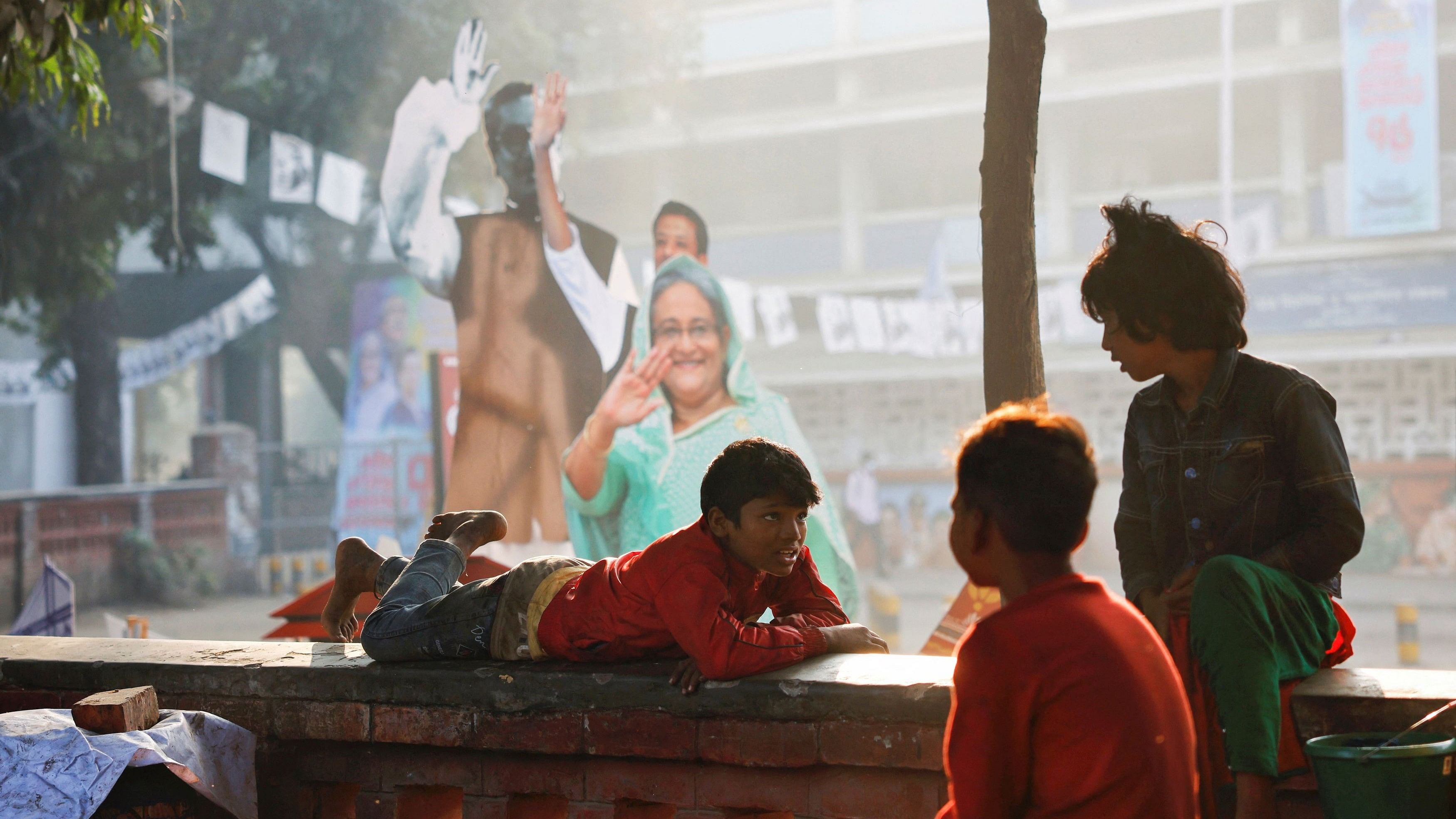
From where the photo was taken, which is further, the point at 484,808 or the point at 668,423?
the point at 668,423

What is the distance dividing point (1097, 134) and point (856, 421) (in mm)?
3327

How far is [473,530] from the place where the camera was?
10.7ft

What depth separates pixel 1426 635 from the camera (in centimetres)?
1066

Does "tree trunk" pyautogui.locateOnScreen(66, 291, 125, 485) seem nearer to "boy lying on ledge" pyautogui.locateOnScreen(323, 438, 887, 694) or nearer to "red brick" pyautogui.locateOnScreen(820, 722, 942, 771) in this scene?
"boy lying on ledge" pyautogui.locateOnScreen(323, 438, 887, 694)

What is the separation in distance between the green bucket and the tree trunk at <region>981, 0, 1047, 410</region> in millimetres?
1454

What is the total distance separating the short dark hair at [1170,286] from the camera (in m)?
2.13

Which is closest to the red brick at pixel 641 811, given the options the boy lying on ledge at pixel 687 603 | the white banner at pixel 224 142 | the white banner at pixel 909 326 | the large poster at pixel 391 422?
the boy lying on ledge at pixel 687 603

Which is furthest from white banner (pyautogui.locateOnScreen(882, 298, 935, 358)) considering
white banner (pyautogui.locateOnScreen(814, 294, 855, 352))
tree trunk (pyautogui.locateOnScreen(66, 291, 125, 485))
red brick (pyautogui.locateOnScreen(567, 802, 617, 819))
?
tree trunk (pyautogui.locateOnScreen(66, 291, 125, 485))

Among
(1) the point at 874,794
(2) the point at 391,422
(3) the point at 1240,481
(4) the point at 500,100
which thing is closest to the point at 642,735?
(1) the point at 874,794

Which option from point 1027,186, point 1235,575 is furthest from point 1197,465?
point 1027,186

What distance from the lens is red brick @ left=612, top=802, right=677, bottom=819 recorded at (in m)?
2.22

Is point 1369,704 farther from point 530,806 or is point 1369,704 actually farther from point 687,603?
point 530,806

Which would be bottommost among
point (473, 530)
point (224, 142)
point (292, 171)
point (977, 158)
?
point (473, 530)

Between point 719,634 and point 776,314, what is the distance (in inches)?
278
